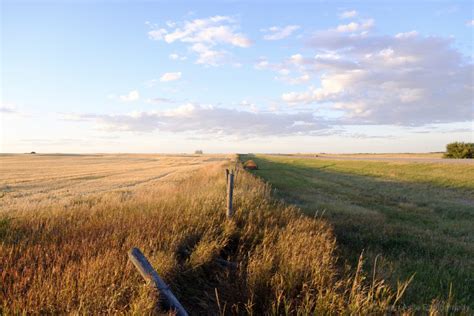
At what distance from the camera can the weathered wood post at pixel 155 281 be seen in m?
3.83

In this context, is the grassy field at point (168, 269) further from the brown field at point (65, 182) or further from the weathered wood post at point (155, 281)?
the brown field at point (65, 182)

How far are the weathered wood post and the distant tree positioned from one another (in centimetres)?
6397

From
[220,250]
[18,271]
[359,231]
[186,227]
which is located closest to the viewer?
[18,271]

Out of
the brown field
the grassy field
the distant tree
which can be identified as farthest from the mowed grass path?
the distant tree

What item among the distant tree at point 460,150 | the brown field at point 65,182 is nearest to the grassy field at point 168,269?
the brown field at point 65,182

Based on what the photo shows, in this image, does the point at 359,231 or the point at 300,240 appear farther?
the point at 359,231

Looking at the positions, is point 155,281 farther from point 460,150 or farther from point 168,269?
point 460,150

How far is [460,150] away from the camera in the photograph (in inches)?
2222

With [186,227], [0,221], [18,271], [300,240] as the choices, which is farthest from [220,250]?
[0,221]

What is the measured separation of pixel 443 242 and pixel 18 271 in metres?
10.1

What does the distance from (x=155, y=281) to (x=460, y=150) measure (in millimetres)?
65297

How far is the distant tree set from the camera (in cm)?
5503

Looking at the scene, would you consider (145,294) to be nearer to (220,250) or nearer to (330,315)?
(330,315)

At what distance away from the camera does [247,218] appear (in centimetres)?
799
